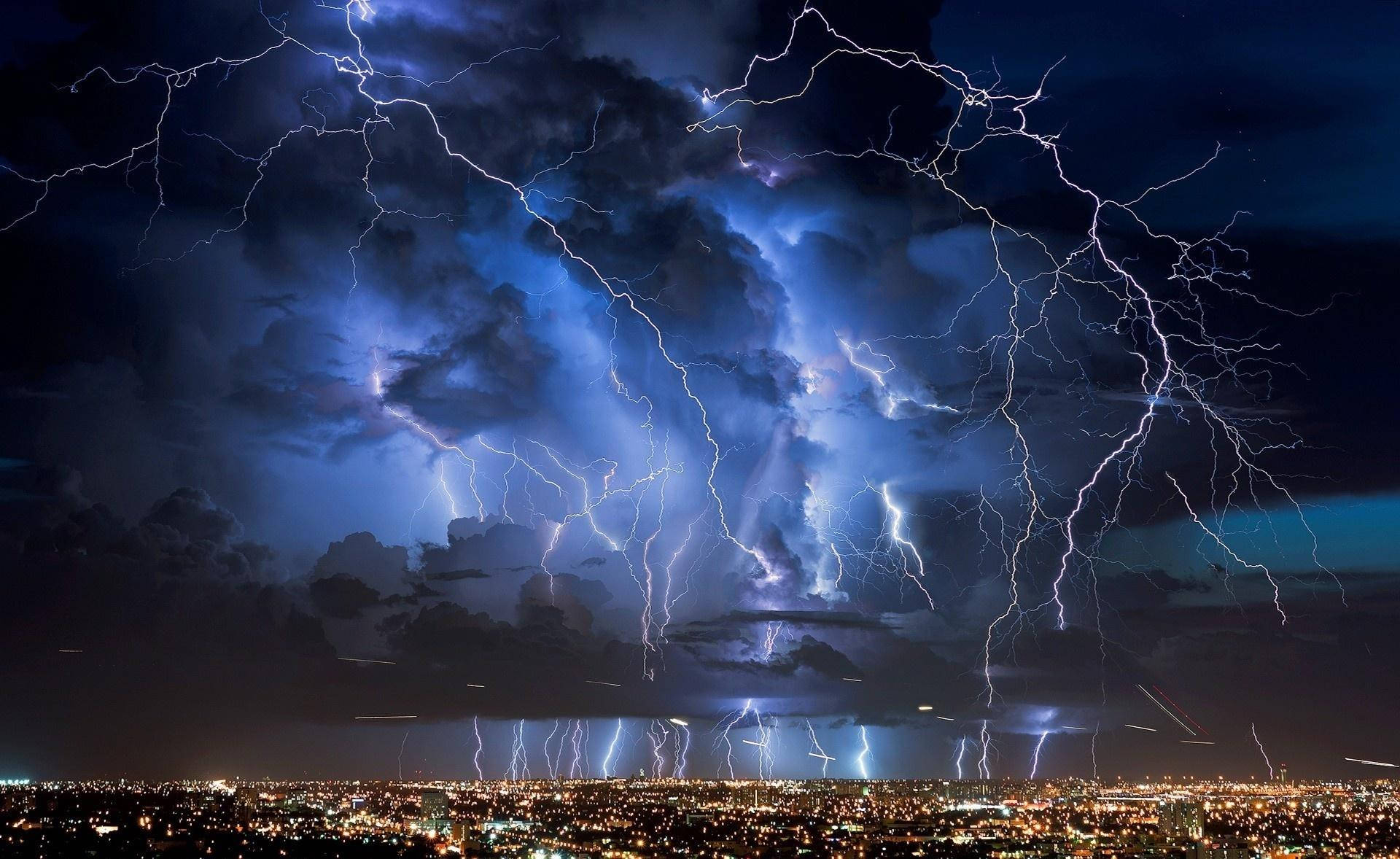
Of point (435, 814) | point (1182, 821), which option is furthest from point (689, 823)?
point (1182, 821)

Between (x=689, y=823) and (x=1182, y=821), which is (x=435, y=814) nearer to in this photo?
(x=689, y=823)

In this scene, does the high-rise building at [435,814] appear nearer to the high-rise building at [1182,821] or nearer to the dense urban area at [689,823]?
the dense urban area at [689,823]

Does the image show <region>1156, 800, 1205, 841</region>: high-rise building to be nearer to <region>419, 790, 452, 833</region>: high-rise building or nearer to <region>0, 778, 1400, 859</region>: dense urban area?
<region>0, 778, 1400, 859</region>: dense urban area

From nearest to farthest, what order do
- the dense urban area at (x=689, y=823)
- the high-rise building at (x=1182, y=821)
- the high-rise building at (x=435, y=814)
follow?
the dense urban area at (x=689, y=823)
the high-rise building at (x=1182, y=821)
the high-rise building at (x=435, y=814)

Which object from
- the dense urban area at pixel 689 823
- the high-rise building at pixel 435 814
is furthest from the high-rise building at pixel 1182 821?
the high-rise building at pixel 435 814

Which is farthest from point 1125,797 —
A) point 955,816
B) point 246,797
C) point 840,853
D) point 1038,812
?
point 246,797

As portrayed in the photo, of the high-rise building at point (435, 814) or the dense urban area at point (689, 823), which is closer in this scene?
the dense urban area at point (689, 823)

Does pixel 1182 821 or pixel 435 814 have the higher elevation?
pixel 1182 821

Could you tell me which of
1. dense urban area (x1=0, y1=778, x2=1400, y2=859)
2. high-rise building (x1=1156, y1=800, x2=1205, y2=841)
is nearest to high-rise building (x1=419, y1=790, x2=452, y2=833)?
dense urban area (x1=0, y1=778, x2=1400, y2=859)
